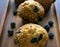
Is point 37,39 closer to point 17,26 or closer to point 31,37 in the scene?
point 31,37

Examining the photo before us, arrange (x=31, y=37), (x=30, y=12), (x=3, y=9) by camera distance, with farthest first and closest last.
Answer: (x=3, y=9) < (x=30, y=12) < (x=31, y=37)

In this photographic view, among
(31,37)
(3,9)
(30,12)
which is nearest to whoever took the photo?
(31,37)

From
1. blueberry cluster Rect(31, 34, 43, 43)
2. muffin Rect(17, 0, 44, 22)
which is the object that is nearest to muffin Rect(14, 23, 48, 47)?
blueberry cluster Rect(31, 34, 43, 43)

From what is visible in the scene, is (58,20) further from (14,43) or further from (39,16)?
(14,43)

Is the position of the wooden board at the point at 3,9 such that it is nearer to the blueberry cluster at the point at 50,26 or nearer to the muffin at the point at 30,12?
the muffin at the point at 30,12

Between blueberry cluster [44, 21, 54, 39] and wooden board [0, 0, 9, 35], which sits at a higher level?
wooden board [0, 0, 9, 35]

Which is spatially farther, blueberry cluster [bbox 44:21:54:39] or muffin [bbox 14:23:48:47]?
blueberry cluster [bbox 44:21:54:39]

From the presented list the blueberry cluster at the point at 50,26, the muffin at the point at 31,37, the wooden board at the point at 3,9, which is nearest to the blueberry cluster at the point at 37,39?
the muffin at the point at 31,37

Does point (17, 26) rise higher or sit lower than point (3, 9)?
lower

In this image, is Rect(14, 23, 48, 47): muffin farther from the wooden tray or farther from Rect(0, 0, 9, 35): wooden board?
Rect(0, 0, 9, 35): wooden board

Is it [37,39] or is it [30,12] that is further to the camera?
[30,12]

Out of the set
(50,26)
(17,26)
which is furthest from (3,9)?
(50,26)

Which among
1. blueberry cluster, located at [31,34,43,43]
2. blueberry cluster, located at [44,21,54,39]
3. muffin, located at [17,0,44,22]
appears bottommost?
blueberry cluster, located at [31,34,43,43]
